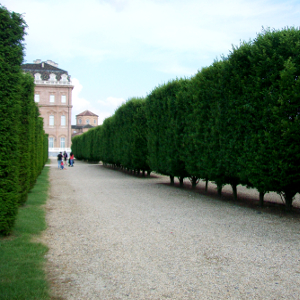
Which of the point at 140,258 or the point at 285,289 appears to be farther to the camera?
the point at 140,258

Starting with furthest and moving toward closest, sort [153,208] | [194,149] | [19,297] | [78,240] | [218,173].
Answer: [194,149], [218,173], [153,208], [78,240], [19,297]

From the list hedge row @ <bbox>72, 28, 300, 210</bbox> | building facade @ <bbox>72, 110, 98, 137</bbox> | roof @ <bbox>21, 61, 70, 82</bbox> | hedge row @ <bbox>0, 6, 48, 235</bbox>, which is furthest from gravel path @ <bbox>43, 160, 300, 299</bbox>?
building facade @ <bbox>72, 110, 98, 137</bbox>

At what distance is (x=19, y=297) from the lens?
314 cm

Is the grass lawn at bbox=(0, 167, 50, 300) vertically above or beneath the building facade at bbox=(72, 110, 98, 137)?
beneath

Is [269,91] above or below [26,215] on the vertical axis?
above

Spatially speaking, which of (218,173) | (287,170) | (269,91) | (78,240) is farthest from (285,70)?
(78,240)

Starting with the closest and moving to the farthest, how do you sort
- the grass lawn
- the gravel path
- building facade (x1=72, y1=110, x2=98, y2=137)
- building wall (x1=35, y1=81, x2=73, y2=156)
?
the grass lawn, the gravel path, building wall (x1=35, y1=81, x2=73, y2=156), building facade (x1=72, y1=110, x2=98, y2=137)

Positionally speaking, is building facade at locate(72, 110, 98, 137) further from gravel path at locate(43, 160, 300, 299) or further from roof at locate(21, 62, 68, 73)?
gravel path at locate(43, 160, 300, 299)

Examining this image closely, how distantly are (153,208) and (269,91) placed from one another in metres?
3.95

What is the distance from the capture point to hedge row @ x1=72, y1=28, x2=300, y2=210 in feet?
22.6

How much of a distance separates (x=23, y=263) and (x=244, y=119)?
20.1ft

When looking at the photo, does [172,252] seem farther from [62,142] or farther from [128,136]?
[62,142]

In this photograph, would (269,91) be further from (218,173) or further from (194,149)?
(194,149)

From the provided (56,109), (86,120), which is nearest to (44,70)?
(56,109)
